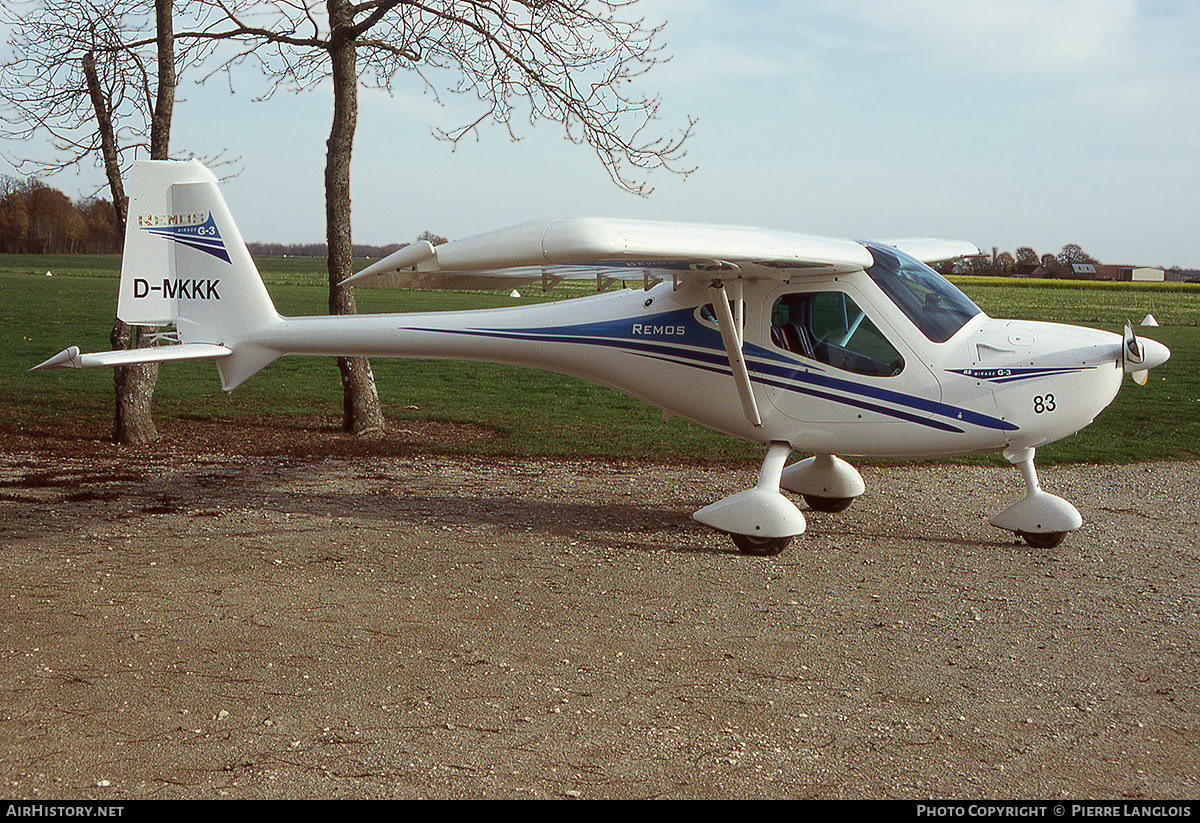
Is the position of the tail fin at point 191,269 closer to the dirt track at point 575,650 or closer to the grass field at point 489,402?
the dirt track at point 575,650

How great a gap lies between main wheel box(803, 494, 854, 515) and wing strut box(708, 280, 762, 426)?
1.72m

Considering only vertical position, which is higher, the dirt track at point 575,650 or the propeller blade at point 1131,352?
the propeller blade at point 1131,352

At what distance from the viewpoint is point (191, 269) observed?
Result: 31.6ft

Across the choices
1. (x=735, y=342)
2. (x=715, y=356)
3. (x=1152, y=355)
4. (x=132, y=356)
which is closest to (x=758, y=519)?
(x=735, y=342)

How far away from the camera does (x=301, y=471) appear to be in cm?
1152

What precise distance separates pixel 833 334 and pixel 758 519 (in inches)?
65.4

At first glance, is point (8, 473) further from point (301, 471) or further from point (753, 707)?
point (753, 707)

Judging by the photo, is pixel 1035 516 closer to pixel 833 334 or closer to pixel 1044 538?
pixel 1044 538

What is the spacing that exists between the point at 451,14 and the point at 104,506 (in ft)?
26.4

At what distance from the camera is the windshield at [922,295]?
8078 millimetres

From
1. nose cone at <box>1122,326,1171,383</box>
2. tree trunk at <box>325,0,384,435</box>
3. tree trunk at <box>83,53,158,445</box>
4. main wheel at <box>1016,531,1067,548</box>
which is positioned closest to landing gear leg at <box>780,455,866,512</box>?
main wheel at <box>1016,531,1067,548</box>

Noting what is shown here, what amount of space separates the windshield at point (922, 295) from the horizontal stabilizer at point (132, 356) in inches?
233

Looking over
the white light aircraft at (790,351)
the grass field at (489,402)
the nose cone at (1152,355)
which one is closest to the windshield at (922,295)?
the white light aircraft at (790,351)
